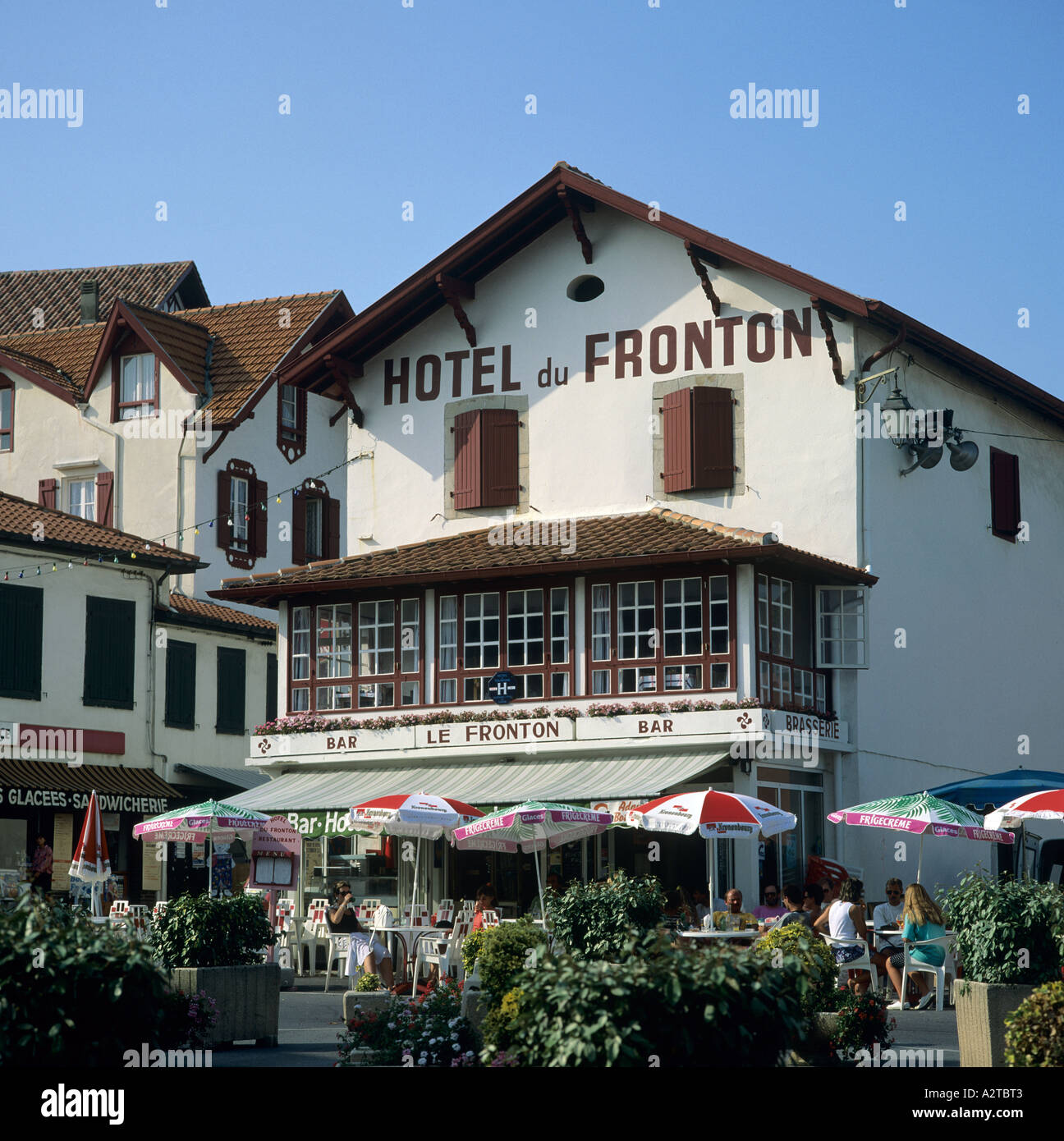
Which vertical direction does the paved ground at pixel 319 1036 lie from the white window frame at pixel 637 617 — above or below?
below

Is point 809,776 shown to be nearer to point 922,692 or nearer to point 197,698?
point 922,692

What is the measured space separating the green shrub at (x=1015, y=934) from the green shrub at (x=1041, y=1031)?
1842mm

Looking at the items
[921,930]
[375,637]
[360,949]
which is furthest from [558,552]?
[921,930]

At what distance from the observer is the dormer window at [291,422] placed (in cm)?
3906

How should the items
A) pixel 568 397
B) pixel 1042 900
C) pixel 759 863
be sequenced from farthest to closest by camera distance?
pixel 568 397
pixel 759 863
pixel 1042 900

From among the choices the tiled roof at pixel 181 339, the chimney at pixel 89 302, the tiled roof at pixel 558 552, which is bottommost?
the tiled roof at pixel 558 552

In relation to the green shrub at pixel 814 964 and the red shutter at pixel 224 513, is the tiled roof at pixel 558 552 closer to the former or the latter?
the red shutter at pixel 224 513

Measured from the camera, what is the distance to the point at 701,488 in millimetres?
26281

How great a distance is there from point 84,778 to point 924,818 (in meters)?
16.6


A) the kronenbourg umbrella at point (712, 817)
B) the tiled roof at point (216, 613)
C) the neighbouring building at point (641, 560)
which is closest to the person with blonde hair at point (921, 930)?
the kronenbourg umbrella at point (712, 817)

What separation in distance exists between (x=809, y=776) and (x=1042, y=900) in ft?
44.8

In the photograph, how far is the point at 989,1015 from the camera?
11453mm

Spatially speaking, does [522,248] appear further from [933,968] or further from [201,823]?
[933,968]
